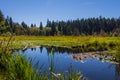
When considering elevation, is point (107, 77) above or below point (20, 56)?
below

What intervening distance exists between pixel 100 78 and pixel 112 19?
132261 mm

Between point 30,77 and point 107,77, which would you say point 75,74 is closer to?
point 30,77

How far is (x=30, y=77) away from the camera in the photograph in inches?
223

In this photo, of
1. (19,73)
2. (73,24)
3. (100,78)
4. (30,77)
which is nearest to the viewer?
(30,77)

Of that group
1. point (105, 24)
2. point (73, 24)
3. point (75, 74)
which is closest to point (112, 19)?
point (105, 24)

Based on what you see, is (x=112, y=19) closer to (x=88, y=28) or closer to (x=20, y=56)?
(x=88, y=28)

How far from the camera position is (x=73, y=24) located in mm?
159375

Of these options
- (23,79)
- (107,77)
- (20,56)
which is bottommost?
(107,77)

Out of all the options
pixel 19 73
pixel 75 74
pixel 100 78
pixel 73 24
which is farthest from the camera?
pixel 73 24

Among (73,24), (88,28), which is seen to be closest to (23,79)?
(88,28)

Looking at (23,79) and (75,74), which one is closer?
(75,74)

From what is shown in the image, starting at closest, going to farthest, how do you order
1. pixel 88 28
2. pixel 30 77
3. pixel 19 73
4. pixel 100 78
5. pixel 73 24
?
pixel 30 77 < pixel 19 73 < pixel 100 78 < pixel 88 28 < pixel 73 24

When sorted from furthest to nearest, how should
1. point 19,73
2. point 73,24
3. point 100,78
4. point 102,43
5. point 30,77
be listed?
point 73,24 → point 102,43 → point 100,78 → point 19,73 → point 30,77

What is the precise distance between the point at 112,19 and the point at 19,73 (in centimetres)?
14011
